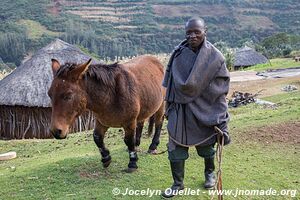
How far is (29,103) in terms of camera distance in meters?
14.7

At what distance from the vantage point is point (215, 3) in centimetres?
7662

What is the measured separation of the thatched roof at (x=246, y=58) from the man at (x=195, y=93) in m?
32.2

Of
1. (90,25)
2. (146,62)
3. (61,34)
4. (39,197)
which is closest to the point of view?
(39,197)

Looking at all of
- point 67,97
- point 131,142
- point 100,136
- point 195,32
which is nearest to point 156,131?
point 131,142

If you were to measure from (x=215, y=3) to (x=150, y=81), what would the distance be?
2881 inches

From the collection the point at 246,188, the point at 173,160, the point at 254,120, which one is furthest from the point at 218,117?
the point at 254,120

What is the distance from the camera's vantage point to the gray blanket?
4.73 metres

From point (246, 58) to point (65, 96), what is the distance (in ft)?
112

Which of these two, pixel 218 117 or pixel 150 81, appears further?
pixel 150 81

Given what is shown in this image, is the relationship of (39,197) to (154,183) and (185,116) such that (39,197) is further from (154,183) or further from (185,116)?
(185,116)

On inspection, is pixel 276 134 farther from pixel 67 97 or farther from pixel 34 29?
pixel 34 29

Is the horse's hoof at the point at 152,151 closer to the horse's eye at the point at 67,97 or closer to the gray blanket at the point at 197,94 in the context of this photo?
the gray blanket at the point at 197,94

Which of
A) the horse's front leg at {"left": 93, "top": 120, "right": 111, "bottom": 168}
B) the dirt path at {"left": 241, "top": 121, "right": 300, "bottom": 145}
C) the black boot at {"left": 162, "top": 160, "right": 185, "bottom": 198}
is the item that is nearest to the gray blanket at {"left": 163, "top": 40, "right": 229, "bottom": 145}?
the black boot at {"left": 162, "top": 160, "right": 185, "bottom": 198}

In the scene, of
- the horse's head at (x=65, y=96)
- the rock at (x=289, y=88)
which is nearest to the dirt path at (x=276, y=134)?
the horse's head at (x=65, y=96)
